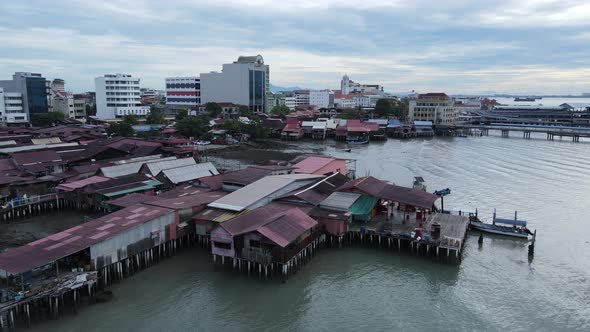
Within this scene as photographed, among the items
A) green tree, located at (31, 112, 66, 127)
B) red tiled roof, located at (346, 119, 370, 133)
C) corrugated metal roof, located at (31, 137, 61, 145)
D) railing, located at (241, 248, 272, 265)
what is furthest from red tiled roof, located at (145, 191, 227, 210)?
green tree, located at (31, 112, 66, 127)

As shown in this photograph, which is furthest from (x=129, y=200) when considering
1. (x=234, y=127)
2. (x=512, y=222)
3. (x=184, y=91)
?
(x=184, y=91)

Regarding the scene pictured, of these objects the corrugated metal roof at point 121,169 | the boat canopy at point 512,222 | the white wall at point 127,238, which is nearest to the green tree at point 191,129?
the corrugated metal roof at point 121,169

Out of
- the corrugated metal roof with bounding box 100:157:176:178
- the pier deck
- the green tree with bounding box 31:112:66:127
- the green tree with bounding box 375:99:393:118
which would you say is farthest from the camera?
the green tree with bounding box 375:99:393:118

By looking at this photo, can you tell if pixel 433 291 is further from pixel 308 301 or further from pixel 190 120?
pixel 190 120

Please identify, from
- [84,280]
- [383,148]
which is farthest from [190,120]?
[84,280]

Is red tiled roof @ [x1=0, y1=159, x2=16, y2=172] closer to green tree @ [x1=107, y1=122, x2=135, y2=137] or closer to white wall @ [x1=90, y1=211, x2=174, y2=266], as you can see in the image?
white wall @ [x1=90, y1=211, x2=174, y2=266]

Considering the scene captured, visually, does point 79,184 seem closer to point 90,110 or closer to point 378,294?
point 378,294
